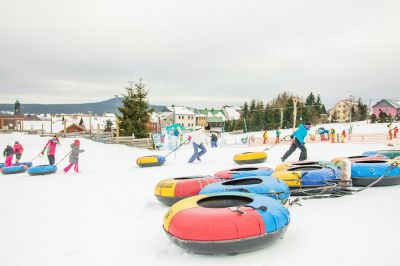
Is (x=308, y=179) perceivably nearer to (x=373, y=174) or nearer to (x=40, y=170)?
(x=373, y=174)

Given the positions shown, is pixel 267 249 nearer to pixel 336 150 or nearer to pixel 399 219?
pixel 399 219

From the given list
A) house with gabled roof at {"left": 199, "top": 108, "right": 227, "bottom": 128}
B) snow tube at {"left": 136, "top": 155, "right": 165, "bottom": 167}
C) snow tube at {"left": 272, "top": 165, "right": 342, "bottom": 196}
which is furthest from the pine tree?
house with gabled roof at {"left": 199, "top": 108, "right": 227, "bottom": 128}

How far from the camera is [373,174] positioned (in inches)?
250

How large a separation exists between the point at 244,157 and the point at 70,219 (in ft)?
24.8

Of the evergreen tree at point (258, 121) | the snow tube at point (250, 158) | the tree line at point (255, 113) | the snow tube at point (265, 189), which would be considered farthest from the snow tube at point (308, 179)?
the evergreen tree at point (258, 121)

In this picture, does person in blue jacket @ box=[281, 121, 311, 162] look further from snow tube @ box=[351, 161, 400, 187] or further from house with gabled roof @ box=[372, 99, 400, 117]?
house with gabled roof @ box=[372, 99, 400, 117]

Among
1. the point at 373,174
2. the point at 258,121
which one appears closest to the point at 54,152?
the point at 373,174

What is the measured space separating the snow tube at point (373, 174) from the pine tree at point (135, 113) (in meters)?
26.8

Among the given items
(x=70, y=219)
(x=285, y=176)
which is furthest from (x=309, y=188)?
(x=70, y=219)

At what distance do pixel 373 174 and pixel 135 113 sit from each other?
27.9 meters

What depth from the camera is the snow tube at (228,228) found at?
133 inches

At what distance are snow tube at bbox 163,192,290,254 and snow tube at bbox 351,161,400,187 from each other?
354 centimetres

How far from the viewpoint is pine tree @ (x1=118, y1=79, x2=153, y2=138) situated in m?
31.6

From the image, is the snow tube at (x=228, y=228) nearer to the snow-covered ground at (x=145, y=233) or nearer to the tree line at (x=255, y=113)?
the snow-covered ground at (x=145, y=233)
